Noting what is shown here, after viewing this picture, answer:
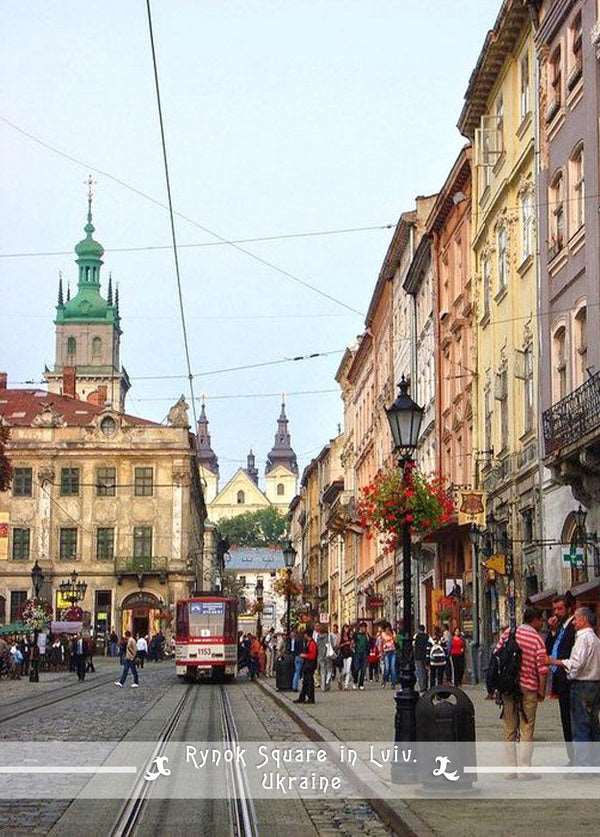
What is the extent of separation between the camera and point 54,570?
95625 millimetres

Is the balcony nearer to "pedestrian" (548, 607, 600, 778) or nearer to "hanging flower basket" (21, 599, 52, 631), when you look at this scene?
"hanging flower basket" (21, 599, 52, 631)

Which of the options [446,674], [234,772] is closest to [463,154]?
[446,674]

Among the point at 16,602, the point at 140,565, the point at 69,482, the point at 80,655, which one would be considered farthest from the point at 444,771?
the point at 69,482

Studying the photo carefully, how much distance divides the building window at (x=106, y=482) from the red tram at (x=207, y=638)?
152 feet

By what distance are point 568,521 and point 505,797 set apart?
17.8 m

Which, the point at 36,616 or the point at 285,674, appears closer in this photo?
the point at 285,674

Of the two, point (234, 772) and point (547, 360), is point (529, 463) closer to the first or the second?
point (547, 360)

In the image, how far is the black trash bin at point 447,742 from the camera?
1346 cm

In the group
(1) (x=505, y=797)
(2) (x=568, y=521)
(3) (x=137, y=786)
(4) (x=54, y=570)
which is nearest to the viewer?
(1) (x=505, y=797)

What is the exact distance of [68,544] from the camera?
96.7 m

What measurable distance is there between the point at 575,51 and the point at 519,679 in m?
18.7

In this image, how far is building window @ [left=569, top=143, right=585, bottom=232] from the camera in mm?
29906

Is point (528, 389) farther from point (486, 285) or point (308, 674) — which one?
point (308, 674)

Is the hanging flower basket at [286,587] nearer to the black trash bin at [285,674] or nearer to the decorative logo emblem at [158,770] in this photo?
the black trash bin at [285,674]
